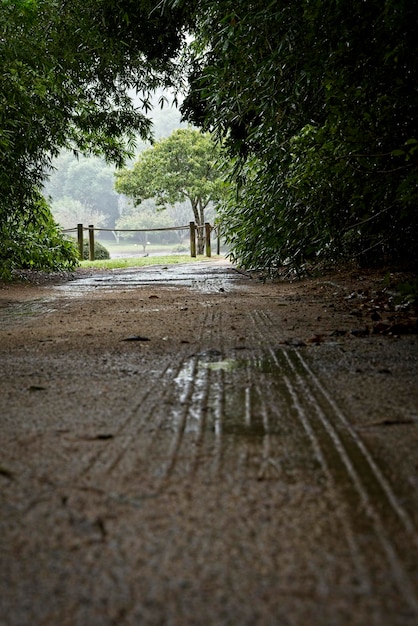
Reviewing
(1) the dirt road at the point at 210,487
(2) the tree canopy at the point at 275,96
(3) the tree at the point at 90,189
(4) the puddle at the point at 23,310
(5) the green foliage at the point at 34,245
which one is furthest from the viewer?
(3) the tree at the point at 90,189

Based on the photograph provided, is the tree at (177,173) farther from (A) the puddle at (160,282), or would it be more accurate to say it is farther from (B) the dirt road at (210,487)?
(B) the dirt road at (210,487)

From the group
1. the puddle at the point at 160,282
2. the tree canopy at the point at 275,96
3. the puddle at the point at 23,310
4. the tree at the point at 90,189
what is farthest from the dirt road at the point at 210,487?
the tree at the point at 90,189

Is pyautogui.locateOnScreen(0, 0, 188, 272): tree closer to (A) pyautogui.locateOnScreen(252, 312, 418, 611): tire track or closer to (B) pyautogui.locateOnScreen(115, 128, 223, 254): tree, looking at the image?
(A) pyautogui.locateOnScreen(252, 312, 418, 611): tire track

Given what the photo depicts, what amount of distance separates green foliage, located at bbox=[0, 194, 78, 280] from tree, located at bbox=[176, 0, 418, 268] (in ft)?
11.6

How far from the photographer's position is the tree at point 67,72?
4.64 m

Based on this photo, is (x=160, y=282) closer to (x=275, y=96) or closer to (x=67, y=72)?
(x=67, y=72)

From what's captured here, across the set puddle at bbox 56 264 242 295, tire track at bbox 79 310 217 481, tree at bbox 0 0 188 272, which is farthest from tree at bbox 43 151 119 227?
tire track at bbox 79 310 217 481

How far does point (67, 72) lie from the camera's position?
6664 mm

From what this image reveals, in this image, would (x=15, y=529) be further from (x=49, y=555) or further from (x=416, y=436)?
(x=416, y=436)

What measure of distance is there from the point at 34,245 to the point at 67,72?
249 cm

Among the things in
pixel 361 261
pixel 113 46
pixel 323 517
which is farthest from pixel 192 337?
pixel 113 46

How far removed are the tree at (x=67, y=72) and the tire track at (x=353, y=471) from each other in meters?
3.74

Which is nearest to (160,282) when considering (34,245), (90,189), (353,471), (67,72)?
(34,245)

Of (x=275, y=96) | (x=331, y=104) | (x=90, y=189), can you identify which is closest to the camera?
(x=331, y=104)
